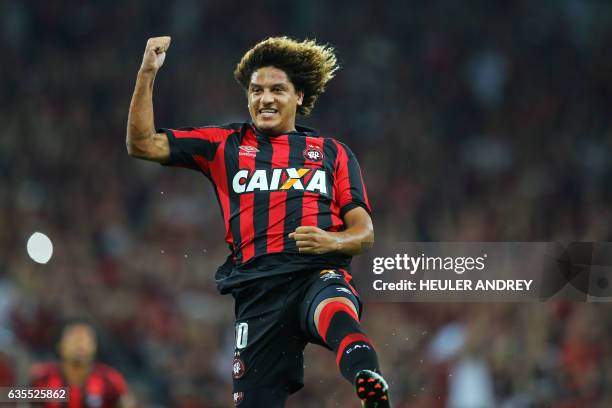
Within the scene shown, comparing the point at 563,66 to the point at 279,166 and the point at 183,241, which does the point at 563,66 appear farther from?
the point at 279,166

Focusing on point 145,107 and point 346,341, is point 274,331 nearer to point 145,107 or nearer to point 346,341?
point 346,341

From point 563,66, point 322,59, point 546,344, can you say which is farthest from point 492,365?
point 563,66

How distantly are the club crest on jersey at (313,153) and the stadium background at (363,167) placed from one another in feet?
12.1

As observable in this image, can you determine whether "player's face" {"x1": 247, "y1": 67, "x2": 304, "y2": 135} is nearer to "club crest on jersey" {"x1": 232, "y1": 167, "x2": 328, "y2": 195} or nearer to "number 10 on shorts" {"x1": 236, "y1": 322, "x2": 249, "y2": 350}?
"club crest on jersey" {"x1": 232, "y1": 167, "x2": 328, "y2": 195}

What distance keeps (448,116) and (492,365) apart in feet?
13.3

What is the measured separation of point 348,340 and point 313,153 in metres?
1.15

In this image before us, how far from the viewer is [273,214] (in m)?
4.68

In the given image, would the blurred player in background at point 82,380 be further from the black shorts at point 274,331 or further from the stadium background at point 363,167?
the black shorts at point 274,331

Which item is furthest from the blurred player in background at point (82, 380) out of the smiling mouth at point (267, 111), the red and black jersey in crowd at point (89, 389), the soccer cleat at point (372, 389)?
the soccer cleat at point (372, 389)

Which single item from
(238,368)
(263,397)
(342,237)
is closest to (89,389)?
(238,368)

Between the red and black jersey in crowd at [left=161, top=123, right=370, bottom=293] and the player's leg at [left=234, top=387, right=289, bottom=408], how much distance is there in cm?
49

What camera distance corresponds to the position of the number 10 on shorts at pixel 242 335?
469cm

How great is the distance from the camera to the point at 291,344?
4641 mm

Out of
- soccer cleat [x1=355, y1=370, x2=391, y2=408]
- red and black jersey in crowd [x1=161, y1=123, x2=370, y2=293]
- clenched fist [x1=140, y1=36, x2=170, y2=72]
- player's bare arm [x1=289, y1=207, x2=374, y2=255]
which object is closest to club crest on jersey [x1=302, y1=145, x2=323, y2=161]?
red and black jersey in crowd [x1=161, y1=123, x2=370, y2=293]
